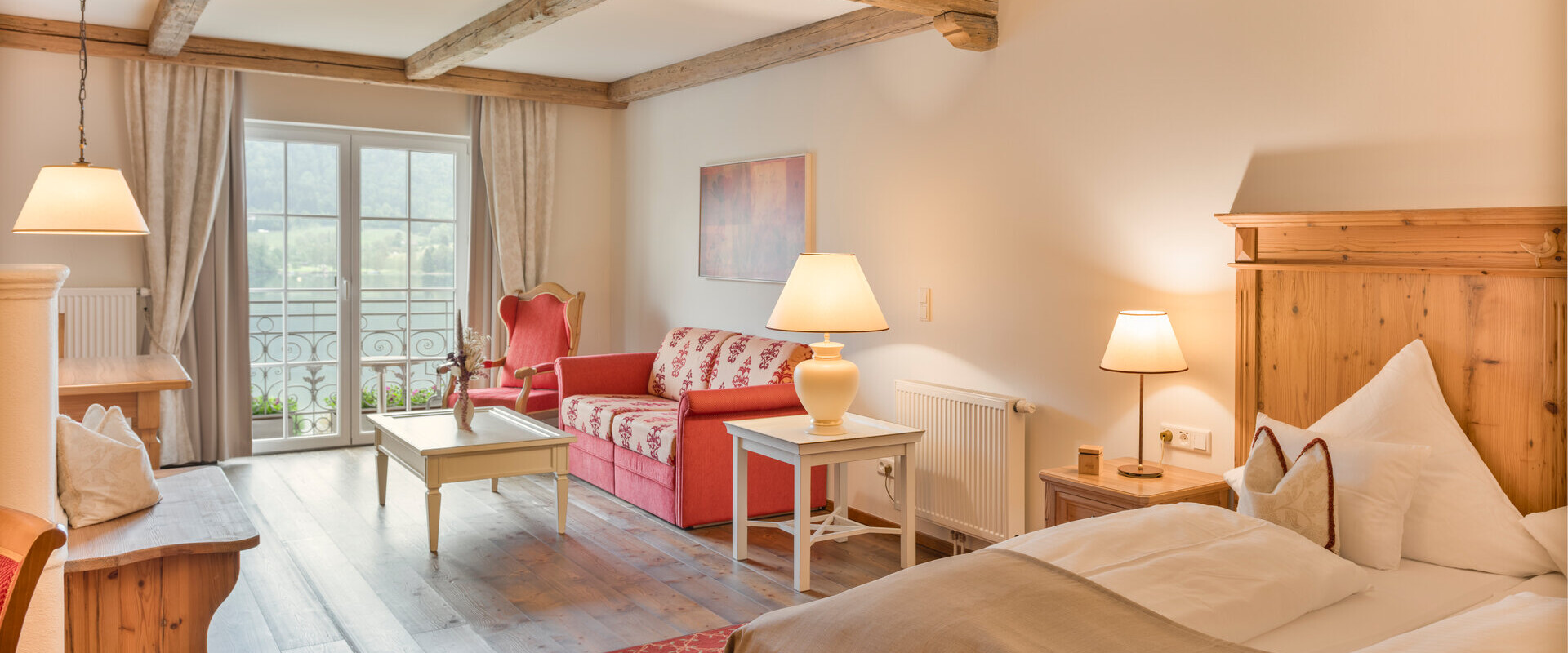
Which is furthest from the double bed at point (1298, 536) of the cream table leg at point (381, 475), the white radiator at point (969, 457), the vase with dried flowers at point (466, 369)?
the cream table leg at point (381, 475)

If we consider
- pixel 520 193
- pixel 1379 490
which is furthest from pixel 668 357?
pixel 1379 490

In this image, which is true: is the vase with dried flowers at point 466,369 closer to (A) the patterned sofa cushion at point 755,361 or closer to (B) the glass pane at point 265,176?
(A) the patterned sofa cushion at point 755,361

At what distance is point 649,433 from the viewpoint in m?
4.84

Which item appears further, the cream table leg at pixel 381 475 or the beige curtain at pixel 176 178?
the beige curtain at pixel 176 178

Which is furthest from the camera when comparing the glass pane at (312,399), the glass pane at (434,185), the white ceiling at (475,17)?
the glass pane at (434,185)

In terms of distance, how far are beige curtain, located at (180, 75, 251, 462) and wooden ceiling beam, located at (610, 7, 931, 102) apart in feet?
7.72

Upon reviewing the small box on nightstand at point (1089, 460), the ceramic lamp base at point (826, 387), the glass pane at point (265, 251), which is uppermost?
the glass pane at point (265, 251)

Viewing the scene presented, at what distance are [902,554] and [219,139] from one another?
450 cm

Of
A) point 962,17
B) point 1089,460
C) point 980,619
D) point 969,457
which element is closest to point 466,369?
point 969,457

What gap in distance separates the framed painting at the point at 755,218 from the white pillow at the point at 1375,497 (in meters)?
3.09

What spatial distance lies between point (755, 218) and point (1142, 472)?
288 centimetres

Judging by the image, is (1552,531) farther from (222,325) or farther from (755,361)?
(222,325)

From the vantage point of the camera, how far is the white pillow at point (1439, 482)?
240 centimetres

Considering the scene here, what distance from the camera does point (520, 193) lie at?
22.4 ft
